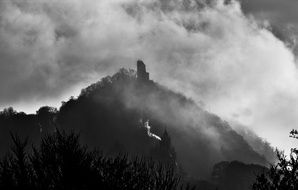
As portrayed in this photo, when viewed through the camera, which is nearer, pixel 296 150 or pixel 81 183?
pixel 81 183

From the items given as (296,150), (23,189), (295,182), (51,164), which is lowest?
(23,189)

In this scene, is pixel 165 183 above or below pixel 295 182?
below

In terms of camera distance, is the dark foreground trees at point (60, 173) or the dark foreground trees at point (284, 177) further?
the dark foreground trees at point (284, 177)

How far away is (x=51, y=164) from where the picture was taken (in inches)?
835

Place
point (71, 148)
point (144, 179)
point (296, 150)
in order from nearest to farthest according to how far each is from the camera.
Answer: point (71, 148) < point (144, 179) < point (296, 150)

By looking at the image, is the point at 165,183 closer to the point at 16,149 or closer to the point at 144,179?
the point at 144,179

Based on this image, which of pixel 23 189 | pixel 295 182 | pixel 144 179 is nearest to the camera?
pixel 23 189

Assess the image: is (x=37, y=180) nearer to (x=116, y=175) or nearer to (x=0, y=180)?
(x=0, y=180)

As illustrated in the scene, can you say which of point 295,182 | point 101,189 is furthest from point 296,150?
point 101,189

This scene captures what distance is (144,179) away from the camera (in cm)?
2312

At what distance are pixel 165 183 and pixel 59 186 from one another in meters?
4.78

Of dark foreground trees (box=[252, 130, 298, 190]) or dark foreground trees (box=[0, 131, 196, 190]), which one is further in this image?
dark foreground trees (box=[252, 130, 298, 190])

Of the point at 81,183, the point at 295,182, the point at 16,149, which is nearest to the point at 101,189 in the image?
the point at 81,183

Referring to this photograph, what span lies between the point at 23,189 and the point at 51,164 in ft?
5.31
